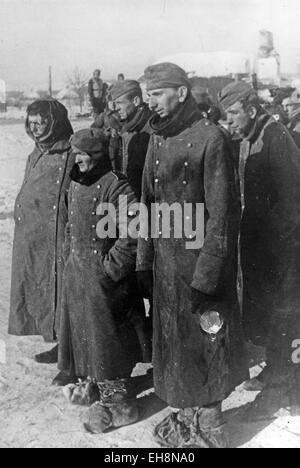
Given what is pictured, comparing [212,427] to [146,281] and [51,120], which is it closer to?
[146,281]

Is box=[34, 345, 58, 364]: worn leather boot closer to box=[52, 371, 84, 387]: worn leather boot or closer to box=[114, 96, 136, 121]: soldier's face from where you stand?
box=[52, 371, 84, 387]: worn leather boot

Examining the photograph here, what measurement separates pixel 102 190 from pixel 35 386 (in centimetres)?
171

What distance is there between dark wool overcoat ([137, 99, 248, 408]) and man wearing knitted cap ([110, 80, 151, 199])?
1.48 meters

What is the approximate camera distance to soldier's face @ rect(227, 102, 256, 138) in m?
3.95

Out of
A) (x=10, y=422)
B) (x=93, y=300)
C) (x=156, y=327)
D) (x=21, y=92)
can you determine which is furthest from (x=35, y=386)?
(x=21, y=92)

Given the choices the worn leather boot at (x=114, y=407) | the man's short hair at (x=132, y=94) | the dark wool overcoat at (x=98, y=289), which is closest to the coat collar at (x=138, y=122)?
the man's short hair at (x=132, y=94)

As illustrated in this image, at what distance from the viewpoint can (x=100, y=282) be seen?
362cm

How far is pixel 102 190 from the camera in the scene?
11.8ft

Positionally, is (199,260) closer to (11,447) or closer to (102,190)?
→ (102,190)

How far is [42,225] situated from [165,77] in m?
1.71

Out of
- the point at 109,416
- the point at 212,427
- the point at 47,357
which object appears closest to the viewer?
the point at 212,427

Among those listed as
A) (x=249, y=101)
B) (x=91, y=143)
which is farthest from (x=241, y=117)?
(x=91, y=143)

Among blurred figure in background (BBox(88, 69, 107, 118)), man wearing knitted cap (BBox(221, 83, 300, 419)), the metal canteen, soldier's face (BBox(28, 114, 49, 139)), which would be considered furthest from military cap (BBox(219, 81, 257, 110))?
blurred figure in background (BBox(88, 69, 107, 118))

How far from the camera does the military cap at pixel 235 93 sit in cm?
393
